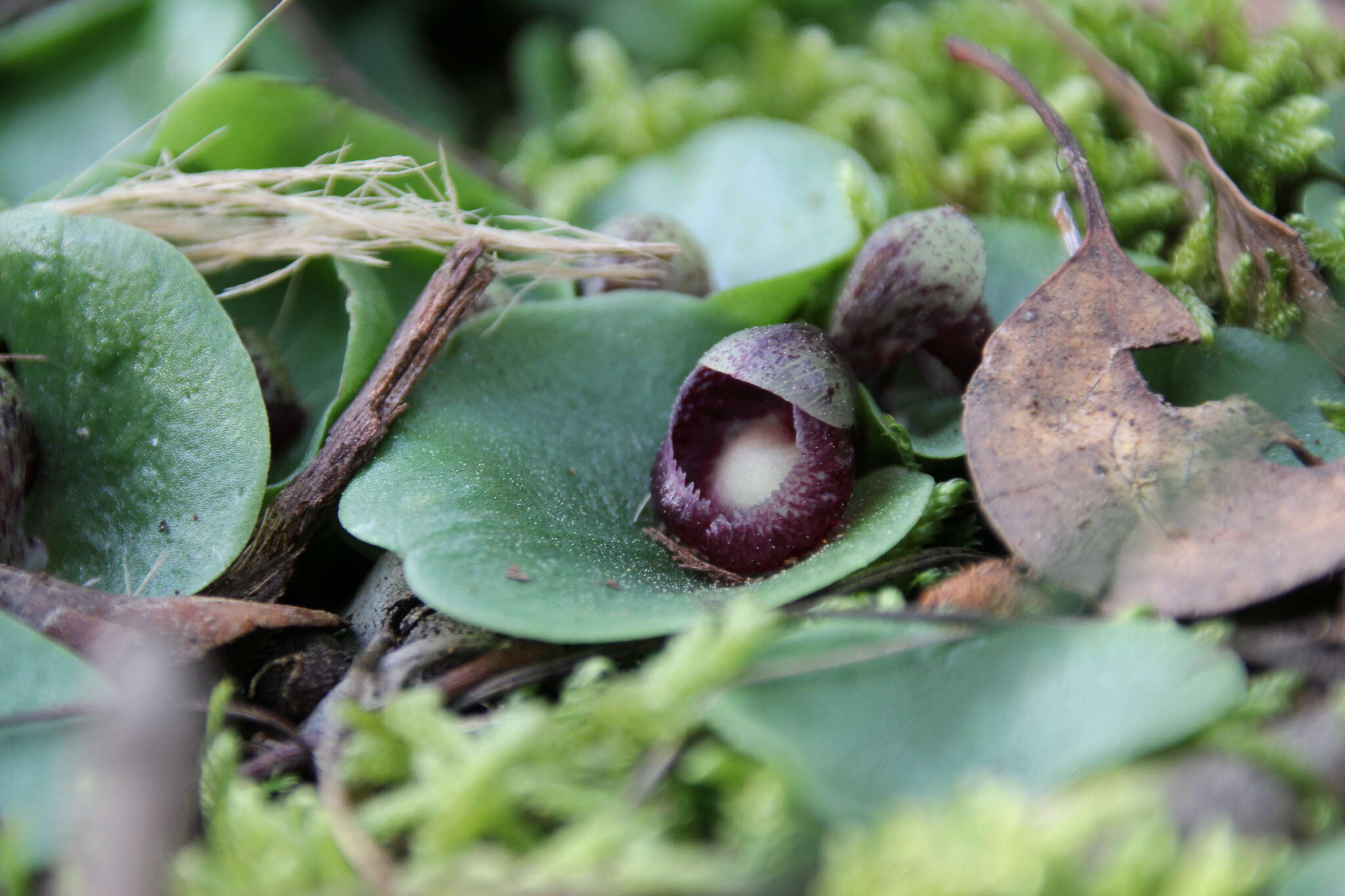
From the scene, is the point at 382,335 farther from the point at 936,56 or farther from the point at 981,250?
the point at 936,56

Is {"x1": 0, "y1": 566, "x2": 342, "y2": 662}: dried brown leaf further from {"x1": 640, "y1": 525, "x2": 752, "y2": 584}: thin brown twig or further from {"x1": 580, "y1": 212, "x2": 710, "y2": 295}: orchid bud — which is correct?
{"x1": 580, "y1": 212, "x2": 710, "y2": 295}: orchid bud

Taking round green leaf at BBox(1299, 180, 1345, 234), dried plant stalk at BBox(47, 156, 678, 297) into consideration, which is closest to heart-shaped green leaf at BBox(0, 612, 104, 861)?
dried plant stalk at BBox(47, 156, 678, 297)

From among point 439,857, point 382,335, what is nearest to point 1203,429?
point 439,857

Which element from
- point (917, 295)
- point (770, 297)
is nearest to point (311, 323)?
point (770, 297)

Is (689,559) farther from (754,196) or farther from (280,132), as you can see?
(280,132)

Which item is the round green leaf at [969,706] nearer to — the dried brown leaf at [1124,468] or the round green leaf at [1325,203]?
the dried brown leaf at [1124,468]
